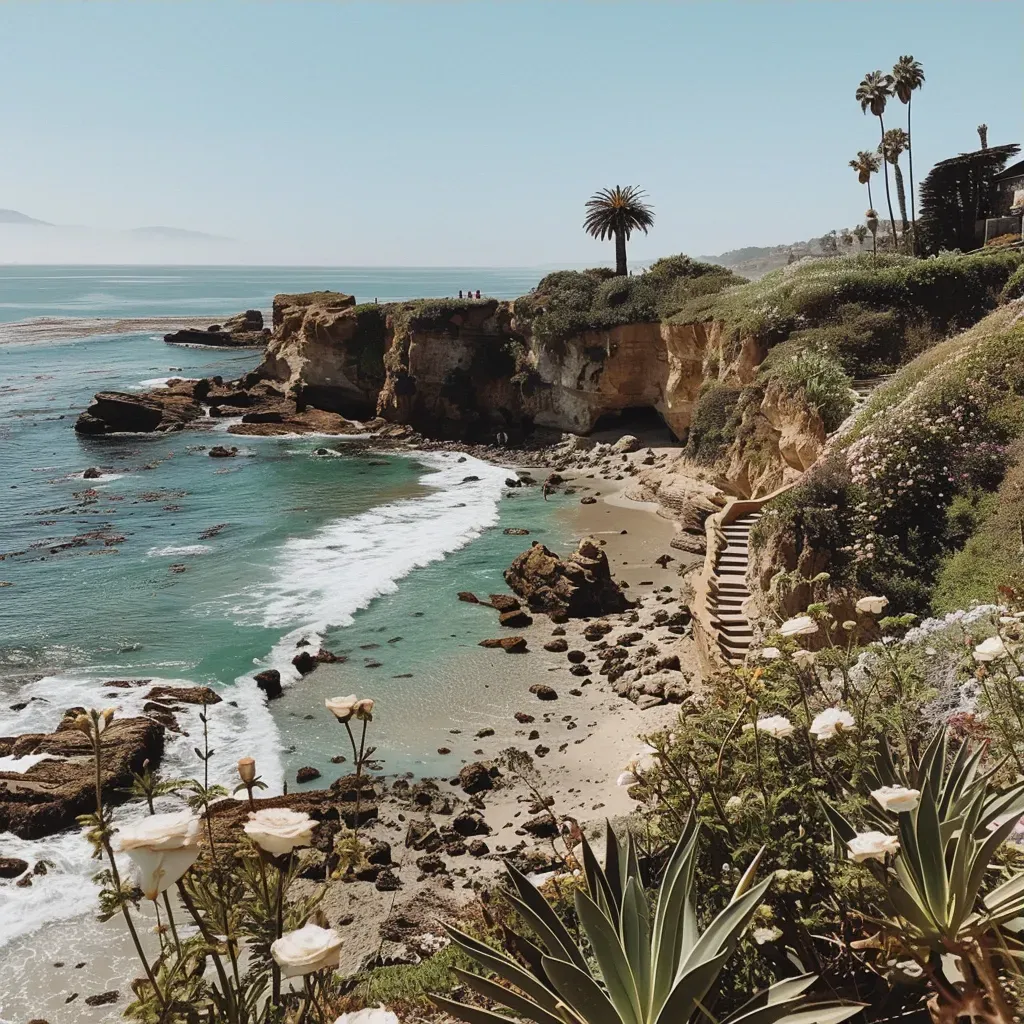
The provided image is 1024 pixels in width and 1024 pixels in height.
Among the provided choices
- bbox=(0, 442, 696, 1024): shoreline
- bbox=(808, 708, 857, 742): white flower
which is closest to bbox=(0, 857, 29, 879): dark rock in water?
A: bbox=(0, 442, 696, 1024): shoreline

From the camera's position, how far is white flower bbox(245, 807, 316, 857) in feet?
10.1

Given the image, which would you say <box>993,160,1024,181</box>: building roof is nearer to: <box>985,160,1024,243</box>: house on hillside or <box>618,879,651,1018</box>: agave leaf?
<box>985,160,1024,243</box>: house on hillside

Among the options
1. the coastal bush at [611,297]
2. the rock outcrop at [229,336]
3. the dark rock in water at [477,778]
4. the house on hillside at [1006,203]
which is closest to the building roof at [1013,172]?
the house on hillside at [1006,203]

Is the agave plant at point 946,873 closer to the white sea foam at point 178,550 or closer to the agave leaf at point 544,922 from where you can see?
the agave leaf at point 544,922

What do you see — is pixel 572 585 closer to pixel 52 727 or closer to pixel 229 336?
pixel 52 727

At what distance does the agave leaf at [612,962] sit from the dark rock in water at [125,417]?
56539mm

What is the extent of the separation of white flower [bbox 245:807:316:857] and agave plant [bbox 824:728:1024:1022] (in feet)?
7.36

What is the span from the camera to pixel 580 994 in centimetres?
380

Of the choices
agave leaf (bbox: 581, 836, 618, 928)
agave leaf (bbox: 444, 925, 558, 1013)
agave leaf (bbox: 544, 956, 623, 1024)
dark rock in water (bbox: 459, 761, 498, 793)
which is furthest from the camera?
dark rock in water (bbox: 459, 761, 498, 793)

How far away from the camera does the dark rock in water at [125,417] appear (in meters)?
55.0

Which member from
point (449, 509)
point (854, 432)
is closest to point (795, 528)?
point (854, 432)

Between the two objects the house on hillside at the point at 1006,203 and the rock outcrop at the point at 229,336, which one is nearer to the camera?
the house on hillside at the point at 1006,203

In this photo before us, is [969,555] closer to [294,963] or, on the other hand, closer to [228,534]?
[294,963]

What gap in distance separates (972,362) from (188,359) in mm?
81743
